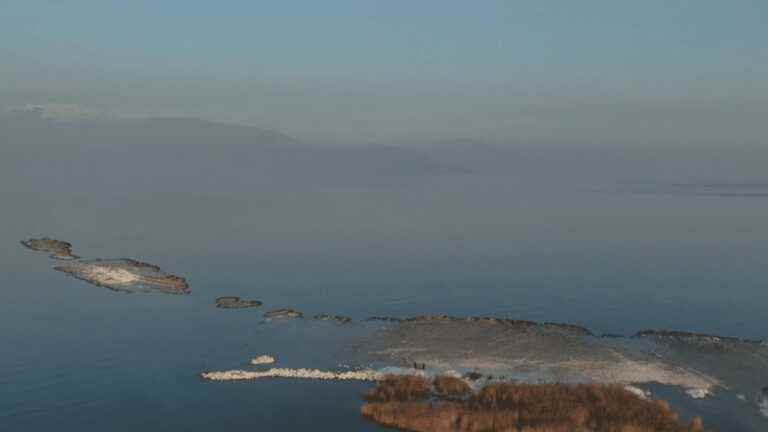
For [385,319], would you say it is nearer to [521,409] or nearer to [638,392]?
[521,409]

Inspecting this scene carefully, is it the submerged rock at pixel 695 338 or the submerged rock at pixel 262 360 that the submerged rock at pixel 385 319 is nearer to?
the submerged rock at pixel 262 360

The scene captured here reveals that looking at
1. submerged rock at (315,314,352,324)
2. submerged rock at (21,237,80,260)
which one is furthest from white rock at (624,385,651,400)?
submerged rock at (21,237,80,260)

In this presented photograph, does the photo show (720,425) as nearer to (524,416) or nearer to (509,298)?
(524,416)

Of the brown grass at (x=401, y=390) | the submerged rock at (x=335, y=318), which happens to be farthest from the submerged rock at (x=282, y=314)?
the brown grass at (x=401, y=390)

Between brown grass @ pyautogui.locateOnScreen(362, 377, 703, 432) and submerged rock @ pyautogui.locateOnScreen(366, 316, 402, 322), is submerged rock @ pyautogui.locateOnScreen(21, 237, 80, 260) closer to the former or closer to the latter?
submerged rock @ pyautogui.locateOnScreen(366, 316, 402, 322)

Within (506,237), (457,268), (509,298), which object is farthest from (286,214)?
(509,298)

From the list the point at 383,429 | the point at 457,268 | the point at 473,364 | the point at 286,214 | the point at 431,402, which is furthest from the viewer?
the point at 286,214
